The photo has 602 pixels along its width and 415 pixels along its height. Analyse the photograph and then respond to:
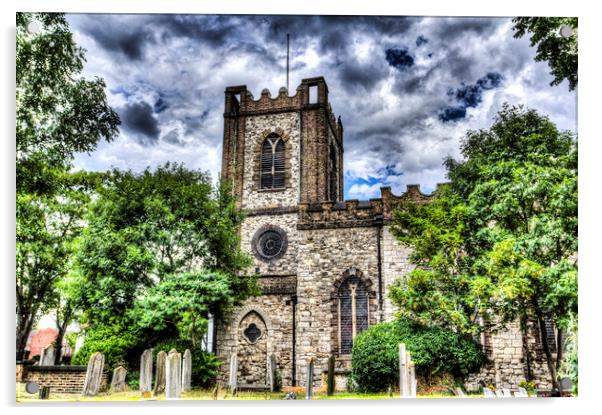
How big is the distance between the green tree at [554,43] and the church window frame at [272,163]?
11.2 meters

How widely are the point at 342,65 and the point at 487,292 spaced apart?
4.55 metres

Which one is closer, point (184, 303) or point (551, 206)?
point (551, 206)

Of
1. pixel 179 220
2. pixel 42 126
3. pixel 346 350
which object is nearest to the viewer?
pixel 42 126

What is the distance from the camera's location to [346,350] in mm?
13375

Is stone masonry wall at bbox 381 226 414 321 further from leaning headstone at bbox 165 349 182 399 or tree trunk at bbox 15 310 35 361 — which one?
tree trunk at bbox 15 310 35 361

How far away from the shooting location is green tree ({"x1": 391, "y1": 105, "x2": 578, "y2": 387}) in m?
8.71

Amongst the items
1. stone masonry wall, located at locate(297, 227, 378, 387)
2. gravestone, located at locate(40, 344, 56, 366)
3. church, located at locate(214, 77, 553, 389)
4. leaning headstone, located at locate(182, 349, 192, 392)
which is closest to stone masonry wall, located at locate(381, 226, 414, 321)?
church, located at locate(214, 77, 553, 389)

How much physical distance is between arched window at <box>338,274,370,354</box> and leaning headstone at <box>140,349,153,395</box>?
17.7 ft

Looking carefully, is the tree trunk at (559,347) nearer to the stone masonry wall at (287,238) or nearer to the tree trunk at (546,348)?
the tree trunk at (546,348)

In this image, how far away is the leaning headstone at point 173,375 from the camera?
854cm

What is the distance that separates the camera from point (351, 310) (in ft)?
45.2

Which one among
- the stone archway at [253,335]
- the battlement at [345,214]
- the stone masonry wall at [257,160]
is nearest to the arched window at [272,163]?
the stone masonry wall at [257,160]
